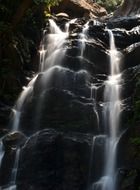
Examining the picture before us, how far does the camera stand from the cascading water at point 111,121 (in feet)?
36.7

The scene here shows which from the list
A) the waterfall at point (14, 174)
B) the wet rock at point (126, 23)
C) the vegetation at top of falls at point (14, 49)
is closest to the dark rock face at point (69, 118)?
the waterfall at point (14, 174)

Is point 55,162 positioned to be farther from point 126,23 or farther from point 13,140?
point 126,23

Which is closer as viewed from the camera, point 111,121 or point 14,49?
point 111,121

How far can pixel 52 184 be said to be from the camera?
11.5 m

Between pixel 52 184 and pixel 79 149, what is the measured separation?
1264 mm

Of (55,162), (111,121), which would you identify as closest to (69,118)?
(111,121)

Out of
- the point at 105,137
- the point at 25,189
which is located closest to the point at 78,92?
the point at 105,137

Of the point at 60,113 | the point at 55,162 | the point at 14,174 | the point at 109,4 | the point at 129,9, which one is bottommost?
the point at 14,174

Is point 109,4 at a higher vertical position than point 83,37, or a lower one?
higher

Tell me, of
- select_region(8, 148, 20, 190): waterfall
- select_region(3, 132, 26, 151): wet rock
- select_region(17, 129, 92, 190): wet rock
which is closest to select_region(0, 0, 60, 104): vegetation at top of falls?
select_region(3, 132, 26, 151): wet rock

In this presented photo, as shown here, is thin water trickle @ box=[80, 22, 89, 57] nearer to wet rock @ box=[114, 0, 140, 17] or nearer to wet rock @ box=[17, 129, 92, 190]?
wet rock @ box=[17, 129, 92, 190]

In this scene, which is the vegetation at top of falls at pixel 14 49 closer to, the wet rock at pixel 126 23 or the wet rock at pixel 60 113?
the wet rock at pixel 60 113

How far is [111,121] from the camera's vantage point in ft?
43.3

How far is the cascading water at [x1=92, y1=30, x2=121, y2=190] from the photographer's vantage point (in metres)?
11.2
